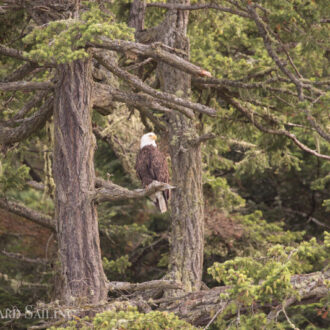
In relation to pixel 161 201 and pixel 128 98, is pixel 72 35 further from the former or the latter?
pixel 161 201

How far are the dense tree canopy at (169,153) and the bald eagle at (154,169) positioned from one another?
41cm

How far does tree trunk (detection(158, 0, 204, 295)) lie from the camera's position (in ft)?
30.3

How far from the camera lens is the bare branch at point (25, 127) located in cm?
675

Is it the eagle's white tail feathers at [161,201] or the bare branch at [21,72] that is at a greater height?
the bare branch at [21,72]

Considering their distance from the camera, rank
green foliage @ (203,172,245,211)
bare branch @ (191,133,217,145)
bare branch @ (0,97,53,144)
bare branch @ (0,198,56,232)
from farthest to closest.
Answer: green foliage @ (203,172,245,211), bare branch @ (0,198,56,232), bare branch @ (191,133,217,145), bare branch @ (0,97,53,144)

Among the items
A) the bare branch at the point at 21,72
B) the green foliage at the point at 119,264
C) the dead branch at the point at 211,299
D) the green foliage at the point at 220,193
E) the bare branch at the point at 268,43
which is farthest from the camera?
the green foliage at the point at 220,193

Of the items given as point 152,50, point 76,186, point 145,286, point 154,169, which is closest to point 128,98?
point 152,50

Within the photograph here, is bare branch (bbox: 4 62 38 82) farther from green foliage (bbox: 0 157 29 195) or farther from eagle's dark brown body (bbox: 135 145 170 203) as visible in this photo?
eagle's dark brown body (bbox: 135 145 170 203)

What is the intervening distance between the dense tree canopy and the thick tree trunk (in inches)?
0.6

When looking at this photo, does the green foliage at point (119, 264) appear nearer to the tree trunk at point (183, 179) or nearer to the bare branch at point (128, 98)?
the tree trunk at point (183, 179)

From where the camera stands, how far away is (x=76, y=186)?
6.30 metres

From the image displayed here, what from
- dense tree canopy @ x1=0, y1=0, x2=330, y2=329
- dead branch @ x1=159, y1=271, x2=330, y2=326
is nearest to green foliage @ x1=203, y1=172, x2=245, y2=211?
dense tree canopy @ x1=0, y1=0, x2=330, y2=329

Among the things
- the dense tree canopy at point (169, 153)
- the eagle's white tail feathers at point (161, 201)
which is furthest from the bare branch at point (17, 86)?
the eagle's white tail feathers at point (161, 201)

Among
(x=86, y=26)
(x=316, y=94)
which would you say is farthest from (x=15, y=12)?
(x=316, y=94)
